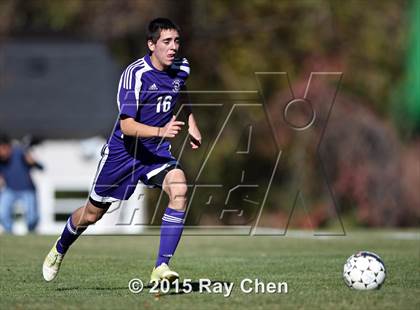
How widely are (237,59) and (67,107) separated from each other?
6.45m

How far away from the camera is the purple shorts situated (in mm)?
9703

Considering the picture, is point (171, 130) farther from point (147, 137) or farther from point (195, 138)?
point (195, 138)

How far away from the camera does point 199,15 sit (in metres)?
36.4

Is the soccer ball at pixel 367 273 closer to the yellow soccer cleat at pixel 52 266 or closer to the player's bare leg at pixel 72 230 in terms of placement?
the player's bare leg at pixel 72 230

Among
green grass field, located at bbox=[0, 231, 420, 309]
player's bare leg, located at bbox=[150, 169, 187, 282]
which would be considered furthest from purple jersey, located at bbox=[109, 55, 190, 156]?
green grass field, located at bbox=[0, 231, 420, 309]

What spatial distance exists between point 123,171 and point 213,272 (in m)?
2.02

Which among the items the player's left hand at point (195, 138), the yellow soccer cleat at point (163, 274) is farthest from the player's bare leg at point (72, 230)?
the yellow soccer cleat at point (163, 274)

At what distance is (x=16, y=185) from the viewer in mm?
23188

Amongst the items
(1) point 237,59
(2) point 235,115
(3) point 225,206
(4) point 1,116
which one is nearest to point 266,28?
(1) point 237,59

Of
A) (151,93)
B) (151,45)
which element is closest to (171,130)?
(151,93)

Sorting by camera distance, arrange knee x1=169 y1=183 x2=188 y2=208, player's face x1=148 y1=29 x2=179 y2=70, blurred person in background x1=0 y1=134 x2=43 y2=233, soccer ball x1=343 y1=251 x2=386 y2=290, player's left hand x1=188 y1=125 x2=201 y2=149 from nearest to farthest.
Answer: soccer ball x1=343 y1=251 x2=386 y2=290, knee x1=169 y1=183 x2=188 y2=208, player's face x1=148 y1=29 x2=179 y2=70, player's left hand x1=188 y1=125 x2=201 y2=149, blurred person in background x1=0 y1=134 x2=43 y2=233

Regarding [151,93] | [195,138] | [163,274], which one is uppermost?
[151,93]

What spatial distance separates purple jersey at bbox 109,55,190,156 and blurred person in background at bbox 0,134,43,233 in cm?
1351

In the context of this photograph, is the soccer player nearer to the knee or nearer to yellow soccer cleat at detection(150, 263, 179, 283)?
the knee
